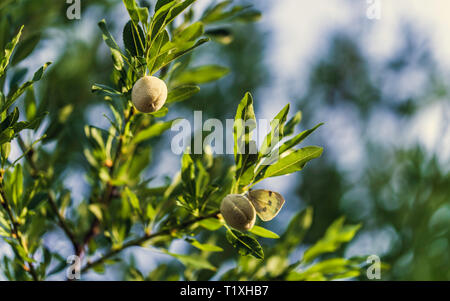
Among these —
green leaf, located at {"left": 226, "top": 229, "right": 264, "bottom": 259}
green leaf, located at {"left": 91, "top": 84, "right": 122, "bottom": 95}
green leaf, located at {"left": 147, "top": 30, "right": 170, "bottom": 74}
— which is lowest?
green leaf, located at {"left": 226, "top": 229, "right": 264, "bottom": 259}

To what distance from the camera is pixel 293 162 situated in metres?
0.44

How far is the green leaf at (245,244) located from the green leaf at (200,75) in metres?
0.34

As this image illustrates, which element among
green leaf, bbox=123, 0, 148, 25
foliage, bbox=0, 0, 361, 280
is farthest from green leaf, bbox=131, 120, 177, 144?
green leaf, bbox=123, 0, 148, 25

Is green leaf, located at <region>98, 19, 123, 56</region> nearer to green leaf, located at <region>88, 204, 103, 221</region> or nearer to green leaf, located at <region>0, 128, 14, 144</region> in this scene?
green leaf, located at <region>0, 128, 14, 144</region>

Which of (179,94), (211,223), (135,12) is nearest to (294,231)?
(211,223)

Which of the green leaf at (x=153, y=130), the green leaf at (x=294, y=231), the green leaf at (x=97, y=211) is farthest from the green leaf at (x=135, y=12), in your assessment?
the green leaf at (x=294, y=231)

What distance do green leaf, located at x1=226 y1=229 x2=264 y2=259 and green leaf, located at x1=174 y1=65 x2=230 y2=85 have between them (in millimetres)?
336

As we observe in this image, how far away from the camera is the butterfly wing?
0.43 meters

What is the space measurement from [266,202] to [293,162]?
0.06 meters

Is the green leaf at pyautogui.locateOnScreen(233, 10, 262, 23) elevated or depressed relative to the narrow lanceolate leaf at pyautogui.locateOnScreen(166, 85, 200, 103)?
elevated

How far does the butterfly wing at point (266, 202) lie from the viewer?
0.43 metres

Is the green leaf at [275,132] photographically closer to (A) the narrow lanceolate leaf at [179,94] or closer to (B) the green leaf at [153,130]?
(A) the narrow lanceolate leaf at [179,94]

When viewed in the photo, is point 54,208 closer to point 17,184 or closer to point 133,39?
point 17,184

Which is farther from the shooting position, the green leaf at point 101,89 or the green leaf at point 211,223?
the green leaf at point 211,223
